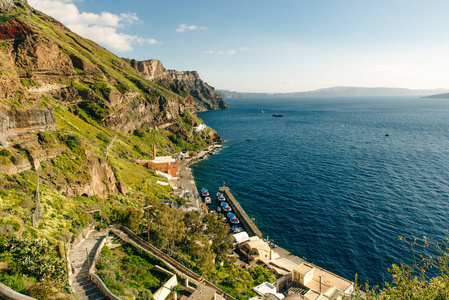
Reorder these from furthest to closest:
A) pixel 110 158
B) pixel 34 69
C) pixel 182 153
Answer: pixel 182 153
pixel 34 69
pixel 110 158

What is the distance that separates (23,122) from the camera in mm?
33875

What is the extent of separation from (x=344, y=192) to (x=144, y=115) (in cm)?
8848

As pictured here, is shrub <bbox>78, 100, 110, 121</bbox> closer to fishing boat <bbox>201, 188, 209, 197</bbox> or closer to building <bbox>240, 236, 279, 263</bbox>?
fishing boat <bbox>201, 188, 209, 197</bbox>

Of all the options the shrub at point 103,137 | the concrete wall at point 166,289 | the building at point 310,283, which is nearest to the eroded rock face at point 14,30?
the shrub at point 103,137

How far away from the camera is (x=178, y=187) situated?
238 ft

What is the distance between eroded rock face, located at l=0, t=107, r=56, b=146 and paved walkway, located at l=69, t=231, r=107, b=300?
15.9 meters

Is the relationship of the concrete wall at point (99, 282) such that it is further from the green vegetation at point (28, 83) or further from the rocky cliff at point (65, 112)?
the green vegetation at point (28, 83)

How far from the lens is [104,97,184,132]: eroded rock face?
9459cm

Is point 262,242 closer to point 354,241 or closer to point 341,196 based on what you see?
point 354,241

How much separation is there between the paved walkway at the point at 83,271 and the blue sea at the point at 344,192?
34573 millimetres

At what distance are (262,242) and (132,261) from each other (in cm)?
2638

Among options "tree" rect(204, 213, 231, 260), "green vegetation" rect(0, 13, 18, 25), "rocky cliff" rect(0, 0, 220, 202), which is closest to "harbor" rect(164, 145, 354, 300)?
"tree" rect(204, 213, 231, 260)

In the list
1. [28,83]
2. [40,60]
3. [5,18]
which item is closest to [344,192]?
[28,83]

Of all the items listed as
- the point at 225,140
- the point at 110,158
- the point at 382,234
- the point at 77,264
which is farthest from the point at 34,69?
the point at 382,234
